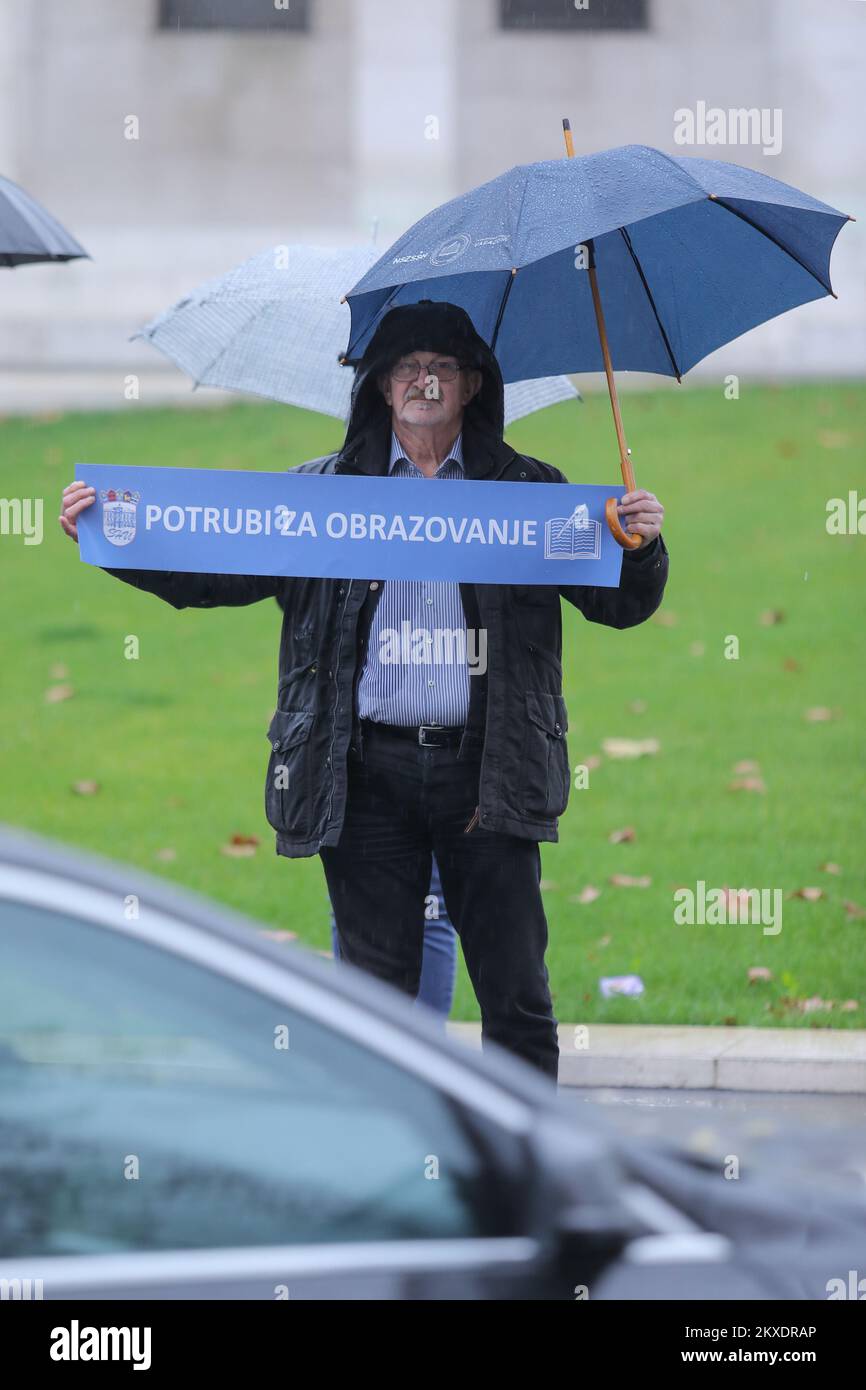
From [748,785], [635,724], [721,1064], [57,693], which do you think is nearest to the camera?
[721,1064]

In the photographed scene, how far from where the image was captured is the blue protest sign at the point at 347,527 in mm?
4109

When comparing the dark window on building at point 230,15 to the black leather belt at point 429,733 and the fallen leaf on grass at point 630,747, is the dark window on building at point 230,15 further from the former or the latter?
the black leather belt at point 429,733

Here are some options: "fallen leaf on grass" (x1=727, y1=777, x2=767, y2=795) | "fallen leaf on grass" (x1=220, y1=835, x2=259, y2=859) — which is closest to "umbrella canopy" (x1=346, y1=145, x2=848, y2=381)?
"fallen leaf on grass" (x1=220, y1=835, x2=259, y2=859)

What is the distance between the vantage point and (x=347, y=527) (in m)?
4.14

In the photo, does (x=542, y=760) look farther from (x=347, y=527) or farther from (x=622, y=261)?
(x=622, y=261)

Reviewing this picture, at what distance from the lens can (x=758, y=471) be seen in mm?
16375

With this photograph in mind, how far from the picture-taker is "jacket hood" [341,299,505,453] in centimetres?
409

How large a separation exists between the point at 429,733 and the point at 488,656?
22 centimetres

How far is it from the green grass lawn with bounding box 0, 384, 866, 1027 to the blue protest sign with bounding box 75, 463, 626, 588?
8.57ft

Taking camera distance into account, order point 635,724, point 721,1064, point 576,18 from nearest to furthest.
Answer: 1. point 721,1064
2. point 635,724
3. point 576,18

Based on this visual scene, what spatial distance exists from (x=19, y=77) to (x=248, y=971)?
68.7 feet

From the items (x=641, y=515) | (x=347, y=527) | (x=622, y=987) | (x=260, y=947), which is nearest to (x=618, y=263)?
(x=641, y=515)

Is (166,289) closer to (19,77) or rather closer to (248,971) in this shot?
(19,77)
